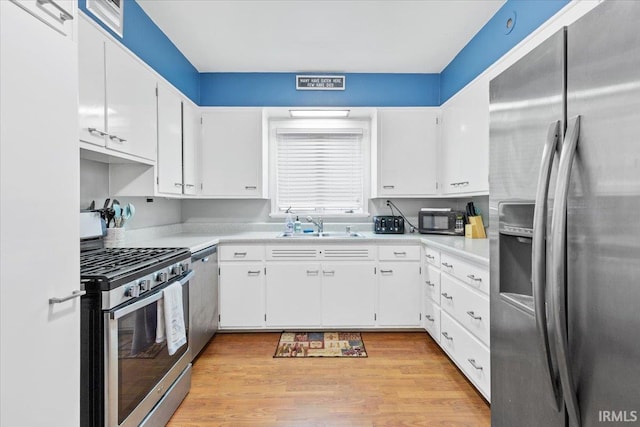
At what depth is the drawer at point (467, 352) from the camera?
197 cm

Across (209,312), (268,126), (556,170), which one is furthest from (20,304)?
(268,126)

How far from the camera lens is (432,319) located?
9.56 feet

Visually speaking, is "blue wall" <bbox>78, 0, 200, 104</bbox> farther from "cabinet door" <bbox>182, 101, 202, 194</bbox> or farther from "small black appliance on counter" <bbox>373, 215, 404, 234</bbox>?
"small black appliance on counter" <bbox>373, 215, 404, 234</bbox>

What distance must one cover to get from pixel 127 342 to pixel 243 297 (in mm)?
1642

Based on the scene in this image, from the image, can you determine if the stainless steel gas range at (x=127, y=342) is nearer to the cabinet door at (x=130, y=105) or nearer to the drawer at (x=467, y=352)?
the cabinet door at (x=130, y=105)

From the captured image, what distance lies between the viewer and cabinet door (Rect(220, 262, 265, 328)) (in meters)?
3.11

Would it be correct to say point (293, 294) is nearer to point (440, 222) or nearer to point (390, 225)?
point (390, 225)

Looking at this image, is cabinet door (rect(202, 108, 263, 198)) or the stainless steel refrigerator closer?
the stainless steel refrigerator

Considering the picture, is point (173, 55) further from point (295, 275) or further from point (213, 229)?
point (295, 275)

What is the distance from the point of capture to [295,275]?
313cm

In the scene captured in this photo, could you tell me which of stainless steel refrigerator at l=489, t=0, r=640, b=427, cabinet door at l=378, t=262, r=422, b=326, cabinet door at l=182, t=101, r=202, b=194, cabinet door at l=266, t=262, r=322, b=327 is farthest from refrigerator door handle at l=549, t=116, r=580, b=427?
cabinet door at l=182, t=101, r=202, b=194

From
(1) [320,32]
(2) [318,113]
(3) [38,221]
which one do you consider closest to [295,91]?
(2) [318,113]

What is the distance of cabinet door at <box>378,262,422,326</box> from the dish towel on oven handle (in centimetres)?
187

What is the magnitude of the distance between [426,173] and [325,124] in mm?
1288
